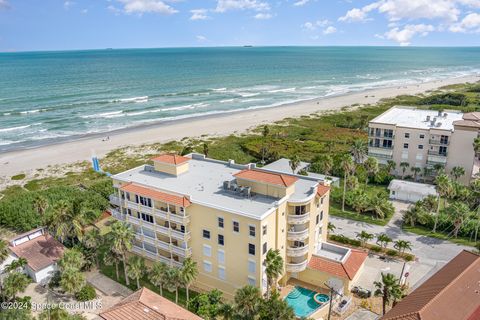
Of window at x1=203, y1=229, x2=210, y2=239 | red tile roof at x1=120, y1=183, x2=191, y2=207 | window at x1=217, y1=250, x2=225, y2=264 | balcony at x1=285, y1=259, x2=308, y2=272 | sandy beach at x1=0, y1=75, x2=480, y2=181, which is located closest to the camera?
red tile roof at x1=120, y1=183, x2=191, y2=207

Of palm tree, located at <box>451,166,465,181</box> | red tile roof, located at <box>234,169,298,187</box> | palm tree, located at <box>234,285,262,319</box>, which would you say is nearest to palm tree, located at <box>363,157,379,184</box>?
palm tree, located at <box>451,166,465,181</box>

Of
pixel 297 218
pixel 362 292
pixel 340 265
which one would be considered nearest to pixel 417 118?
pixel 340 265

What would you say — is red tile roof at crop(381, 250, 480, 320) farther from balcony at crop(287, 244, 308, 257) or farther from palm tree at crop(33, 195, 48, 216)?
palm tree at crop(33, 195, 48, 216)

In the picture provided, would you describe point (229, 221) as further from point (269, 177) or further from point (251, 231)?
point (269, 177)

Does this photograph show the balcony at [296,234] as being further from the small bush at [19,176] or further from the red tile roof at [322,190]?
the small bush at [19,176]

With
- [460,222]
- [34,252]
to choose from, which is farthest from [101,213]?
[460,222]

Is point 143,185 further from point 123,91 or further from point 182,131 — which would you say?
point 123,91
